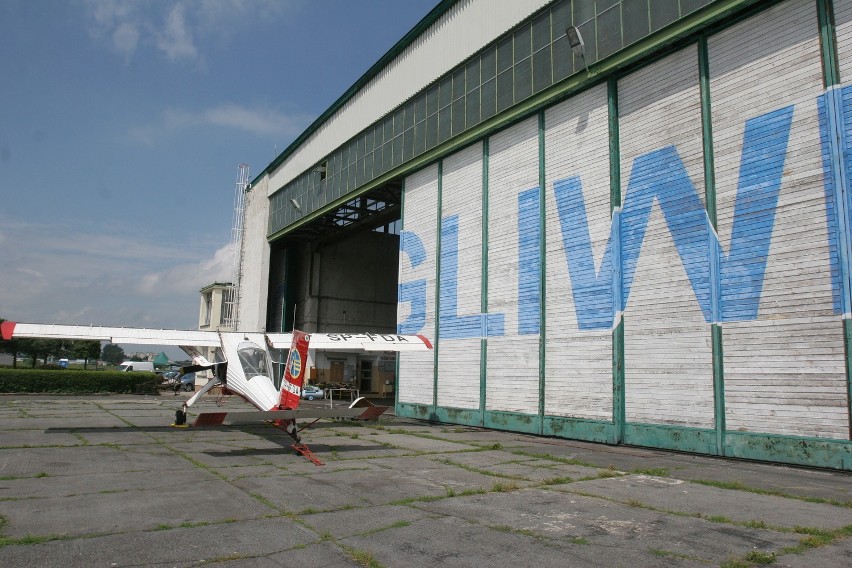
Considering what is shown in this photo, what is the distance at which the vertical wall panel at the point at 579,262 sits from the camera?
18000mm

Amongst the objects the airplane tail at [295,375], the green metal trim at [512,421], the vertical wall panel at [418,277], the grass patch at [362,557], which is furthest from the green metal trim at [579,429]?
the grass patch at [362,557]

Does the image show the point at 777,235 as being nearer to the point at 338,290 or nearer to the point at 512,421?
the point at 512,421

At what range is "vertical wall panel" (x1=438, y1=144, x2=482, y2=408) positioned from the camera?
914 inches

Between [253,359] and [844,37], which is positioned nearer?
[844,37]

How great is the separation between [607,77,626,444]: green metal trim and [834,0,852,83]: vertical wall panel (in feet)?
20.2

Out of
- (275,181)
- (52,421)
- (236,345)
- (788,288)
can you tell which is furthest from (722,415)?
(275,181)

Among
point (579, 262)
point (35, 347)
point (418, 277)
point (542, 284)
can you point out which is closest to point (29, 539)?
point (579, 262)

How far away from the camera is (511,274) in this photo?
70.8 feet

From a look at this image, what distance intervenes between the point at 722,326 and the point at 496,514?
30.5 feet

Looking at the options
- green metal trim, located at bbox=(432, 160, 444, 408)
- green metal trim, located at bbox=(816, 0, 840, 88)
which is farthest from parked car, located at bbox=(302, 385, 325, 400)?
green metal trim, located at bbox=(816, 0, 840, 88)

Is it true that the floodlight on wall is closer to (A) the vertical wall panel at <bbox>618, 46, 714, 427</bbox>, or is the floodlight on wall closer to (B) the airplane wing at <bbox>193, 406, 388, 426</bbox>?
(A) the vertical wall panel at <bbox>618, 46, 714, 427</bbox>

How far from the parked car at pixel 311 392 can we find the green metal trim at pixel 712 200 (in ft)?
96.8

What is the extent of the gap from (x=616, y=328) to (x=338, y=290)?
32.8 m

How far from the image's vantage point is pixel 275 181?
44.3m
